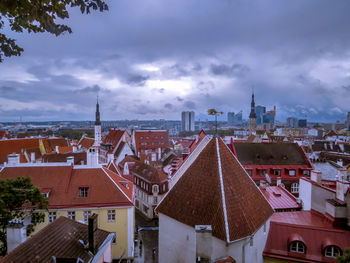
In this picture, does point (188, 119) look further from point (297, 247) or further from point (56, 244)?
point (56, 244)

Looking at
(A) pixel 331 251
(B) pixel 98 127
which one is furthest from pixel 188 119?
(A) pixel 331 251

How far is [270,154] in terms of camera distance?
32688 millimetres

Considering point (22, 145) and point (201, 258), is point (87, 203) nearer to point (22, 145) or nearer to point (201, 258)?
point (201, 258)

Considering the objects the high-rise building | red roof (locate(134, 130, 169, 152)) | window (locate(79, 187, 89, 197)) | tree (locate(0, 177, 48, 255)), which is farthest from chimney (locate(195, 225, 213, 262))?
the high-rise building

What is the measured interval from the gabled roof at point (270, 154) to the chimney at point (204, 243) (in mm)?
22091

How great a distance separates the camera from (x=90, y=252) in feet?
34.6

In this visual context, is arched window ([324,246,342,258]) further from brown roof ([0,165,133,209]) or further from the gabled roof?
the gabled roof

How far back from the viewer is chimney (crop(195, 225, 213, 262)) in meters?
9.61

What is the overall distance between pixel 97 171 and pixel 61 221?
29.5 feet

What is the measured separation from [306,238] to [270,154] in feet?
70.6

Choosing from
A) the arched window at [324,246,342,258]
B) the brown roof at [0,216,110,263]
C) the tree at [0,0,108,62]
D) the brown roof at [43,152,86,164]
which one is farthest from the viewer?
the brown roof at [43,152,86,164]

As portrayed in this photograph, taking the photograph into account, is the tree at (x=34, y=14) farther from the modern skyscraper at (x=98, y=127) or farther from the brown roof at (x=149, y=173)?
the modern skyscraper at (x=98, y=127)

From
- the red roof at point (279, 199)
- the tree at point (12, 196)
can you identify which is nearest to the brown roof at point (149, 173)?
the red roof at point (279, 199)

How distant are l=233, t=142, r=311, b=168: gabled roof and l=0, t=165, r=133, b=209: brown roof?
1776 centimetres
